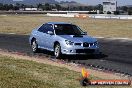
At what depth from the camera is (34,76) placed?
12133 millimetres

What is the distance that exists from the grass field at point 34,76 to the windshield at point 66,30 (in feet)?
12.6

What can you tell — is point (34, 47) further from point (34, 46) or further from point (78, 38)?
point (78, 38)

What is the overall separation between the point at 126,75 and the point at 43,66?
321 centimetres

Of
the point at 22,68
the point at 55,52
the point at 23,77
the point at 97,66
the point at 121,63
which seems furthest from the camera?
the point at 55,52

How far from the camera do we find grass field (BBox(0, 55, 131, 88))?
1070cm

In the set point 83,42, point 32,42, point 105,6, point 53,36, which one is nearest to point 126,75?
point 83,42

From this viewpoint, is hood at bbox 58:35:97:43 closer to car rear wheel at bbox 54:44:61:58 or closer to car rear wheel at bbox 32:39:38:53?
car rear wheel at bbox 54:44:61:58

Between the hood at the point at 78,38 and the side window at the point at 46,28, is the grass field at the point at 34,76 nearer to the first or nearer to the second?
the hood at the point at 78,38

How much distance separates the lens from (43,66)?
14547 mm

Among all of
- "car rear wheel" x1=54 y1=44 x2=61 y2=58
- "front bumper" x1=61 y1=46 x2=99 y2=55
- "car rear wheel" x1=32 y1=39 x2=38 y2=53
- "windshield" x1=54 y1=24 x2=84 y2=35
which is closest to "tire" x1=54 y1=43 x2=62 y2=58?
"car rear wheel" x1=54 y1=44 x2=61 y2=58

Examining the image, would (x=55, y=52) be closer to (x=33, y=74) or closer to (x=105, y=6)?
(x=33, y=74)

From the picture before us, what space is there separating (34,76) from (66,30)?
23.2ft

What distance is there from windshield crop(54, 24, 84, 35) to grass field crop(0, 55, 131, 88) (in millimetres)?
3845

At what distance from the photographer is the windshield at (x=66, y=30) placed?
1878cm
